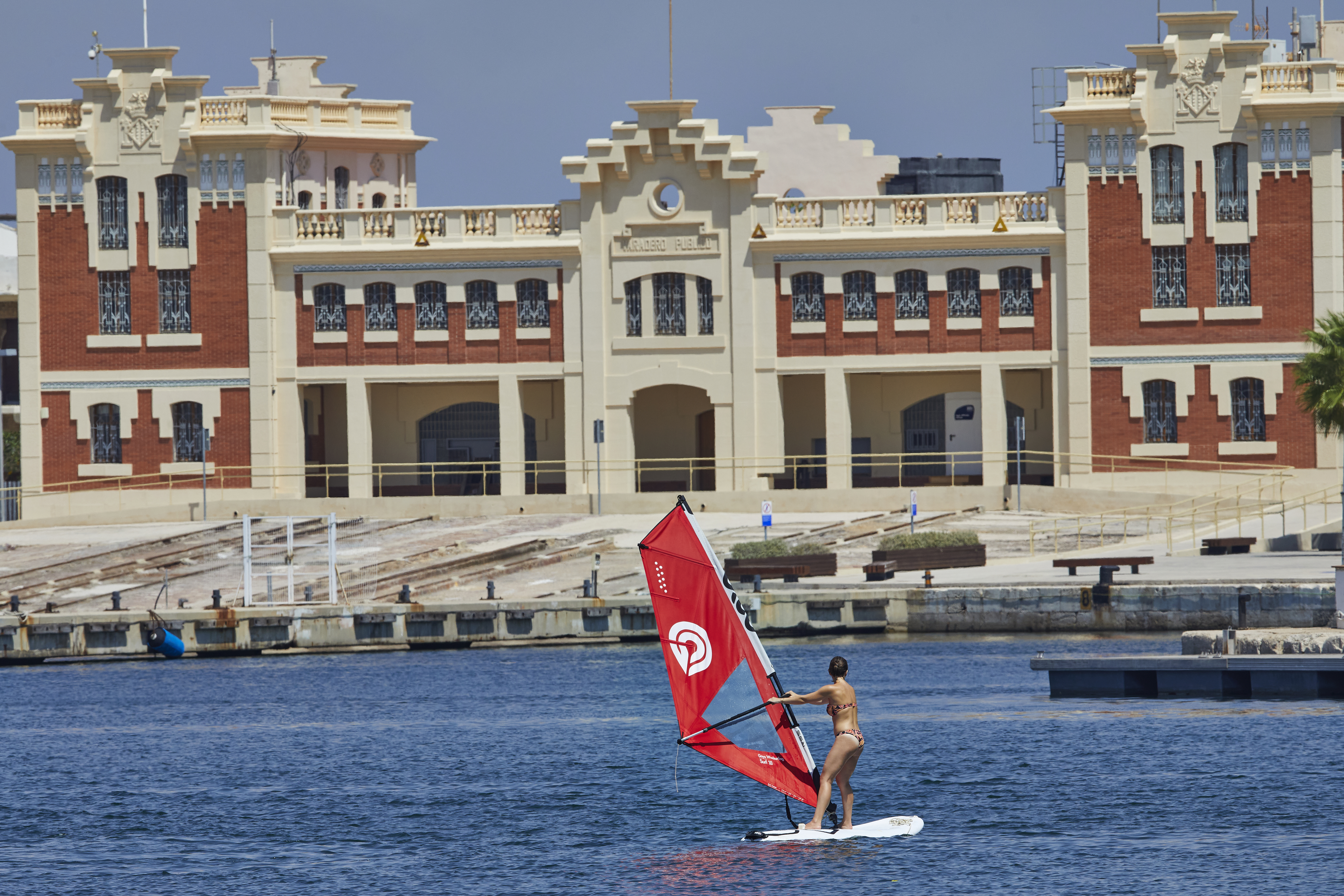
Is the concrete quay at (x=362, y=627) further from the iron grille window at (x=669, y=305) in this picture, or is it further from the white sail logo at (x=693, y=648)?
the white sail logo at (x=693, y=648)

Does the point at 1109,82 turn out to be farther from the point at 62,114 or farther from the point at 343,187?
the point at 62,114

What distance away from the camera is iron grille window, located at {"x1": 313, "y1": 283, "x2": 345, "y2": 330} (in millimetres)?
68188

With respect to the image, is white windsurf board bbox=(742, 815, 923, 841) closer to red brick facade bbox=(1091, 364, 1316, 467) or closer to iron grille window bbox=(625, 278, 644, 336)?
red brick facade bbox=(1091, 364, 1316, 467)

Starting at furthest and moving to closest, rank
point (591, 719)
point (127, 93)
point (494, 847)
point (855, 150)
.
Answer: point (855, 150)
point (127, 93)
point (591, 719)
point (494, 847)

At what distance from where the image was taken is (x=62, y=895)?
2556 cm

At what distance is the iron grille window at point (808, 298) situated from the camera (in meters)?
66.1

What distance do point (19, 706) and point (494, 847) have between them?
1840 centimetres

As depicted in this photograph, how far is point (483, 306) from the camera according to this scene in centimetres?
6750

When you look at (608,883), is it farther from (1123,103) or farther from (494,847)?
→ (1123,103)

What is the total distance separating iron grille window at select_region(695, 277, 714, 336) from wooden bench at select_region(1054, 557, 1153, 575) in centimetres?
1788

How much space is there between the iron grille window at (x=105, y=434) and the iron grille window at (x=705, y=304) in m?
18.2

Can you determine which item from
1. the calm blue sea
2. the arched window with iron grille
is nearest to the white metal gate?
the calm blue sea

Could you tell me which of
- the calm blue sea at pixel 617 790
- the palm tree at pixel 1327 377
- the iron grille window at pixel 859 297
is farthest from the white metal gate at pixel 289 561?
the palm tree at pixel 1327 377

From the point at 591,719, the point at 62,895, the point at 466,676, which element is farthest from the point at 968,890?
the point at 466,676
